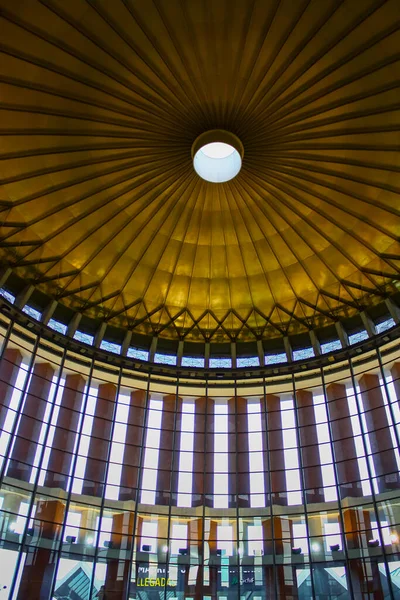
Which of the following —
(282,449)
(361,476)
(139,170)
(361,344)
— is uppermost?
(139,170)

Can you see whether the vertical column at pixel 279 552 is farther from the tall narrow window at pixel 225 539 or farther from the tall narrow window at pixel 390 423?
the tall narrow window at pixel 390 423

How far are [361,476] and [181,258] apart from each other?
18083 millimetres

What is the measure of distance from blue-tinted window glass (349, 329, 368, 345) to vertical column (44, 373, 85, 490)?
18.8 metres

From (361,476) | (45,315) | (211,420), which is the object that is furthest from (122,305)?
(361,476)

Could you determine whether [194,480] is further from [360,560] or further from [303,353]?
[303,353]

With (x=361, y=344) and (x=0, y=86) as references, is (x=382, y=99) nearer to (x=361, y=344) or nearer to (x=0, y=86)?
(x=361, y=344)

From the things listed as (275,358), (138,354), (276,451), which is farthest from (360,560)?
(138,354)

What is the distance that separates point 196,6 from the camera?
78.7 ft

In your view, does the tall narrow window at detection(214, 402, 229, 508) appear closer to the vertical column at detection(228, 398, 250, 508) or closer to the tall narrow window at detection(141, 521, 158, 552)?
the vertical column at detection(228, 398, 250, 508)

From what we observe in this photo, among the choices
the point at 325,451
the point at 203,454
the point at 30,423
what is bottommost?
the point at 325,451

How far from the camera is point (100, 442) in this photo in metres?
34.8

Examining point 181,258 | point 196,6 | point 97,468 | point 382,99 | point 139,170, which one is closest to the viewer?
point 196,6

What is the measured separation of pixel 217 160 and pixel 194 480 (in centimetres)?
2029

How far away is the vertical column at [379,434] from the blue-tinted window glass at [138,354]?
50.4ft
